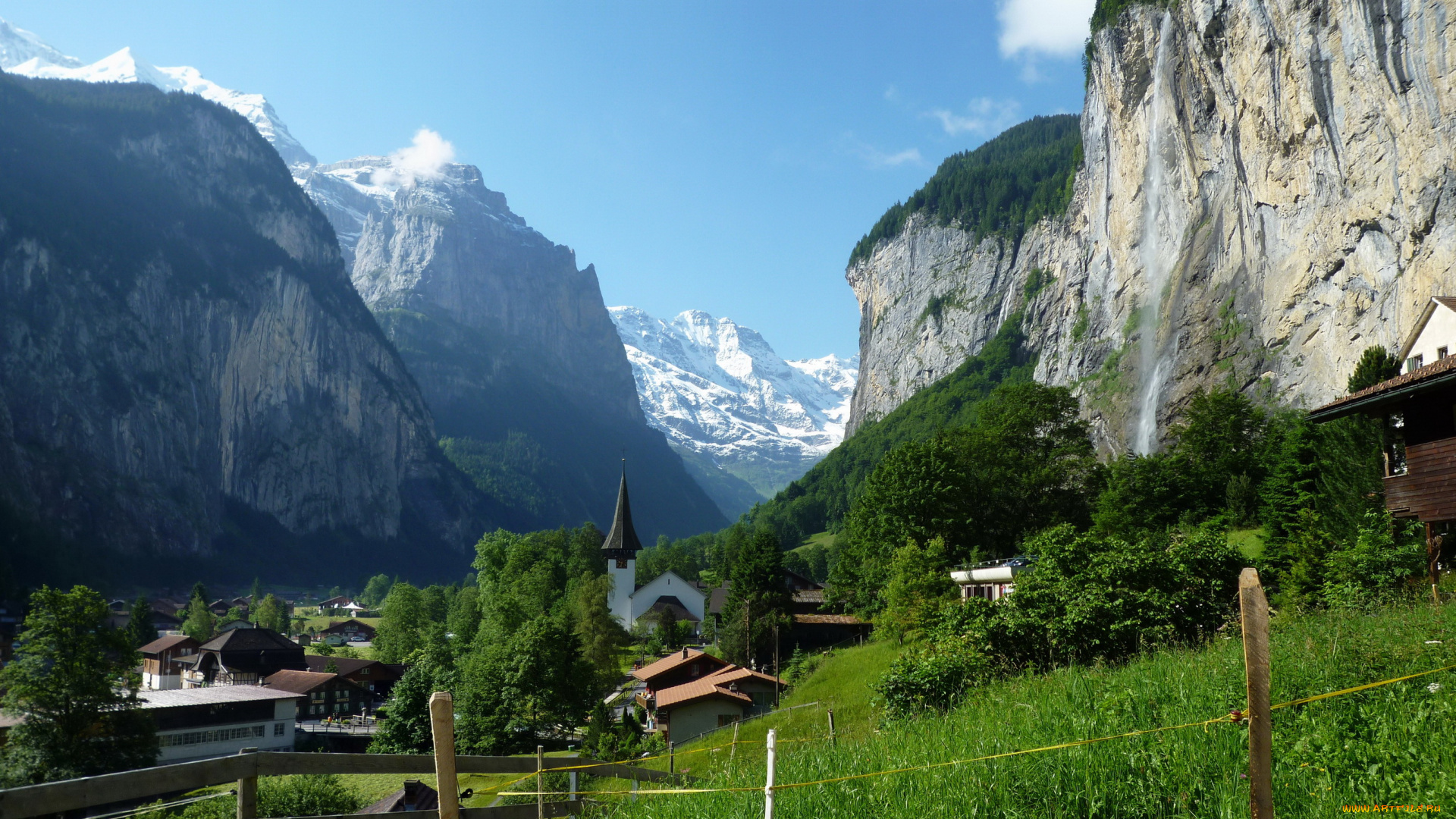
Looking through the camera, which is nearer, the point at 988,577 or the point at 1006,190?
the point at 988,577

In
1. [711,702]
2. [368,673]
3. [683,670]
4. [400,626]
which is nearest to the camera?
[711,702]

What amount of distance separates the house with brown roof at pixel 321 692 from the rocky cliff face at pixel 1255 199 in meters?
70.8

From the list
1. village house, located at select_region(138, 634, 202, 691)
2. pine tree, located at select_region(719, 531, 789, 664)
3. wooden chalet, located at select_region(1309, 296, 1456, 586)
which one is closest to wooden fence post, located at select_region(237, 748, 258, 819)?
wooden chalet, located at select_region(1309, 296, 1456, 586)

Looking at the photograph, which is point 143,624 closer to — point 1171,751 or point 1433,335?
point 1171,751

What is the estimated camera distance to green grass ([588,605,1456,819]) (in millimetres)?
6242

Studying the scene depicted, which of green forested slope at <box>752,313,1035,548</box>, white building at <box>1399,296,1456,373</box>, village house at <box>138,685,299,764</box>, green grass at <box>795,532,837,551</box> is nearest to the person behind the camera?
white building at <box>1399,296,1456,373</box>

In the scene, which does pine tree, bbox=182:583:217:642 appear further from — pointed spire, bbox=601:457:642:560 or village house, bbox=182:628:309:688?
pointed spire, bbox=601:457:642:560

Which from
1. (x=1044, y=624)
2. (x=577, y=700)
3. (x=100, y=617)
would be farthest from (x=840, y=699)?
(x=100, y=617)

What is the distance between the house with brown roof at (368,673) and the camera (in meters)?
79.9

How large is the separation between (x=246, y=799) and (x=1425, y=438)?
72.6 feet

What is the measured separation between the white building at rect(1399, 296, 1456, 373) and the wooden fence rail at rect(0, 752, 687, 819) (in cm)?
4146

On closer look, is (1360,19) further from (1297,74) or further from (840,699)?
(840,699)

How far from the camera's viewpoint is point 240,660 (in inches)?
3184

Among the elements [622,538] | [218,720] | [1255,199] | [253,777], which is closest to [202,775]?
[253,777]
